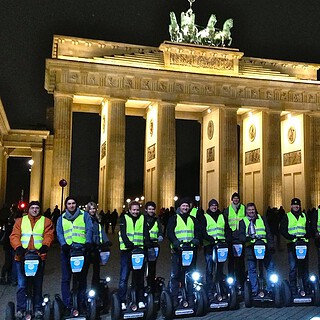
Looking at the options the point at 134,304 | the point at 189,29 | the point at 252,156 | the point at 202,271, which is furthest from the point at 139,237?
the point at 252,156

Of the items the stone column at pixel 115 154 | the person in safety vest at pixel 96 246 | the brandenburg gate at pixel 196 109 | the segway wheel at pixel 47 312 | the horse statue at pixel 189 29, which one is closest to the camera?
the segway wheel at pixel 47 312

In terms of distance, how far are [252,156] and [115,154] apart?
13.9m

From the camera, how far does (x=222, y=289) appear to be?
9.02 meters

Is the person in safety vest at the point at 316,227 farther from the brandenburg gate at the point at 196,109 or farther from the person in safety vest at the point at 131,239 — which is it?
the brandenburg gate at the point at 196,109

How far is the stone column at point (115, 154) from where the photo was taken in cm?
3662

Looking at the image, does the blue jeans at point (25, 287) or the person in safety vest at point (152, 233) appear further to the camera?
the person in safety vest at point (152, 233)

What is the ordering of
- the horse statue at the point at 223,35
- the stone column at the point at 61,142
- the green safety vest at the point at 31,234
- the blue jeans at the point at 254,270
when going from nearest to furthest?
1. the green safety vest at the point at 31,234
2. the blue jeans at the point at 254,270
3. the stone column at the point at 61,142
4. the horse statue at the point at 223,35

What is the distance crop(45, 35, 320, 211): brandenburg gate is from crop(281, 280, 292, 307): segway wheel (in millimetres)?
27553

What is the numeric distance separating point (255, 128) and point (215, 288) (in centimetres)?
3560

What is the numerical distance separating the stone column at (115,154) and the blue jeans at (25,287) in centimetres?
2866

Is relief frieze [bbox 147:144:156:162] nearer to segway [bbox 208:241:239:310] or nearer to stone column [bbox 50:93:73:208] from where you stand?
stone column [bbox 50:93:73:208]

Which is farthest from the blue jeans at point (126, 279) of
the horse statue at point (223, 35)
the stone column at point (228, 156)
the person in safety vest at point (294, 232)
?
the horse statue at point (223, 35)

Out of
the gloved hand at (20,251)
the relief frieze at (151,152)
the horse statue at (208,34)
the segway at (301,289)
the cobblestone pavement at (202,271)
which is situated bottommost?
the cobblestone pavement at (202,271)

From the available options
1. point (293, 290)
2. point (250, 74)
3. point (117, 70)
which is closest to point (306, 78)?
point (250, 74)
